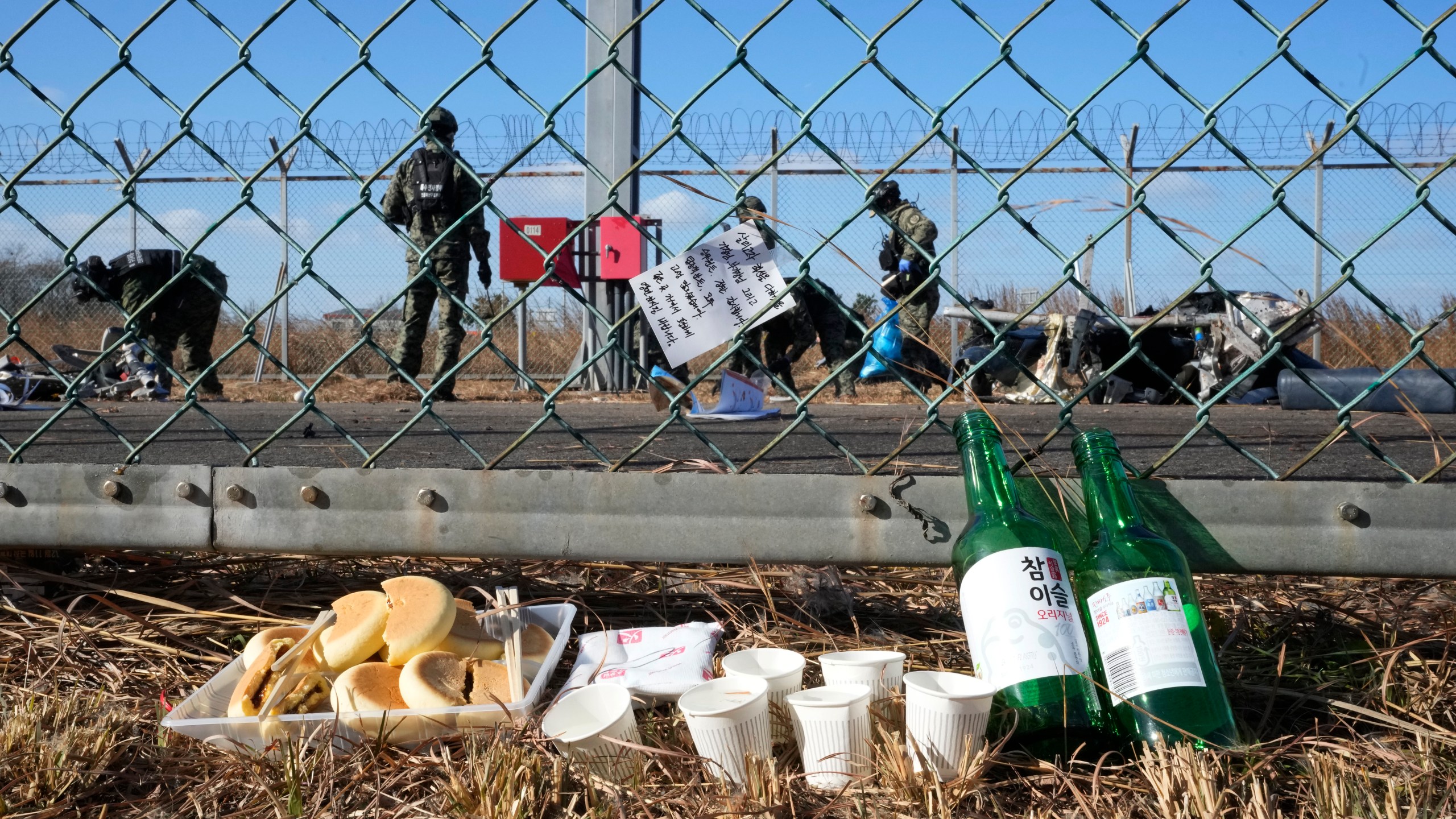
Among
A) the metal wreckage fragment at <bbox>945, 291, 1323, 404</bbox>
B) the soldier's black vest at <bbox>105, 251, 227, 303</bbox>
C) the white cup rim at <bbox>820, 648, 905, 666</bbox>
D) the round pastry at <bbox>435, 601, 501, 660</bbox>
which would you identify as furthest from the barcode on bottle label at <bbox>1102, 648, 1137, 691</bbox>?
the soldier's black vest at <bbox>105, 251, 227, 303</bbox>

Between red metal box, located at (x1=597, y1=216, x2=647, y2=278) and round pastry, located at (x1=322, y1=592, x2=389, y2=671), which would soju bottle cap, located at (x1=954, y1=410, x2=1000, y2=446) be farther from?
red metal box, located at (x1=597, y1=216, x2=647, y2=278)

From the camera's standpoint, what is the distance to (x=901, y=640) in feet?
5.85

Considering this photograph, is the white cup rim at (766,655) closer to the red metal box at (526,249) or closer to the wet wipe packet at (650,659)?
the wet wipe packet at (650,659)

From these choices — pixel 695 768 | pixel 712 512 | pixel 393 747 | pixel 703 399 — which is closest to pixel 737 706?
pixel 695 768

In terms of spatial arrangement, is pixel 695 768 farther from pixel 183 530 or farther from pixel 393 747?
pixel 183 530

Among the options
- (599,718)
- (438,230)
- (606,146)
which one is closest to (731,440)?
(599,718)

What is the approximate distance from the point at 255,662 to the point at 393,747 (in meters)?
0.31

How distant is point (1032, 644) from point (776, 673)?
0.38 metres

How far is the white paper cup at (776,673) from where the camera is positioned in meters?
1.41

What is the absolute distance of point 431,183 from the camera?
25.7ft

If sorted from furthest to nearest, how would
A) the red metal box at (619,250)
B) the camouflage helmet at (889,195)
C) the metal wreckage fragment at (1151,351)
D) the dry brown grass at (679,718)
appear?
the camouflage helmet at (889,195) → the red metal box at (619,250) → the metal wreckage fragment at (1151,351) → the dry brown grass at (679,718)

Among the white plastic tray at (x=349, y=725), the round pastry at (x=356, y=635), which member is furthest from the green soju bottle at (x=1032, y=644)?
the round pastry at (x=356, y=635)

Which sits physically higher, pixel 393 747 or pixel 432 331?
pixel 432 331

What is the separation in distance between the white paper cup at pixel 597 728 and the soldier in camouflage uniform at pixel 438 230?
654 centimetres
